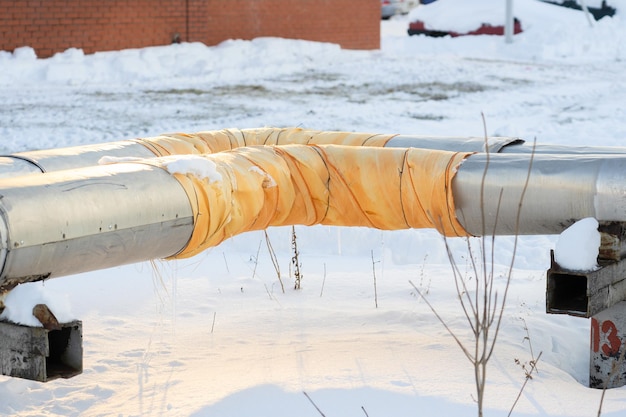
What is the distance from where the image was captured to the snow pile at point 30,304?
11.4 ft

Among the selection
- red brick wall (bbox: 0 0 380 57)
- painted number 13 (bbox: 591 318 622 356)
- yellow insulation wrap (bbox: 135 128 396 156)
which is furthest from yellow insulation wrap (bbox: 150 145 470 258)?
red brick wall (bbox: 0 0 380 57)

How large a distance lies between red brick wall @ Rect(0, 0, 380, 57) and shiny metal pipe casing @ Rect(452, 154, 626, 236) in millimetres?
11335

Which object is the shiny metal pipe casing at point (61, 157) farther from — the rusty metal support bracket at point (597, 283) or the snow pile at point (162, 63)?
the snow pile at point (162, 63)

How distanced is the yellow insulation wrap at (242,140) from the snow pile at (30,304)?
193 cm

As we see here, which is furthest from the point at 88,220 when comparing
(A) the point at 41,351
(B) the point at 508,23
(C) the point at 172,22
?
(B) the point at 508,23

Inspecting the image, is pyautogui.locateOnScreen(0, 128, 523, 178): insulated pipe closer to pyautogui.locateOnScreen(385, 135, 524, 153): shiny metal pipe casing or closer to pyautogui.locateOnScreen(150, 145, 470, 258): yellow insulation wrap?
pyautogui.locateOnScreen(385, 135, 524, 153): shiny metal pipe casing

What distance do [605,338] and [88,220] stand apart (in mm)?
2653

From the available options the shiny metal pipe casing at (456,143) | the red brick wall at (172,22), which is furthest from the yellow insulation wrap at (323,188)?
the red brick wall at (172,22)

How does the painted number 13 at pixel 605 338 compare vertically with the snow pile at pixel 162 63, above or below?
below

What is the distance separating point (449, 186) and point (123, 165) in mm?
1523

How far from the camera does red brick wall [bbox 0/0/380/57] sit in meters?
14.7

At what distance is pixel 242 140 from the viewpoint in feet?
19.6

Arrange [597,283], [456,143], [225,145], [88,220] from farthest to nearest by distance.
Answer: [225,145], [456,143], [597,283], [88,220]

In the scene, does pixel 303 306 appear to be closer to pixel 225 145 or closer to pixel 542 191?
pixel 225 145
